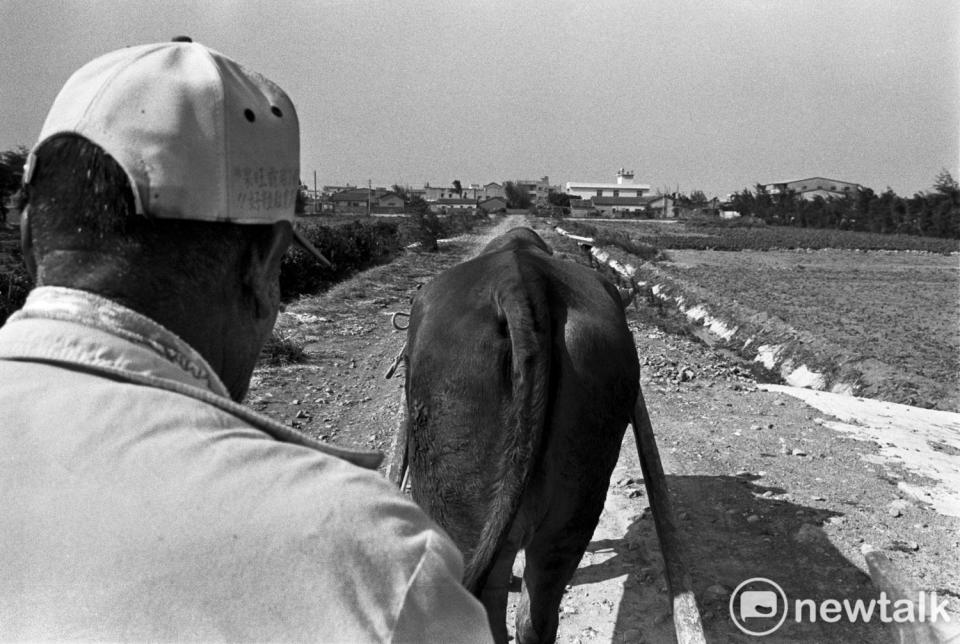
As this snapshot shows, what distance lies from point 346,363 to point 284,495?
9.48 metres

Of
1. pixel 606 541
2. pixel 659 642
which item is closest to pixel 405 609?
pixel 659 642

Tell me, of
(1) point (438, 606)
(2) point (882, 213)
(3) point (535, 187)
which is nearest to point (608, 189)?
(3) point (535, 187)

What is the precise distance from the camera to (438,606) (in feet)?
2.78

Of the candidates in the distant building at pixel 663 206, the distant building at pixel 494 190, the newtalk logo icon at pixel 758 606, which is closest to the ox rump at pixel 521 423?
the newtalk logo icon at pixel 758 606

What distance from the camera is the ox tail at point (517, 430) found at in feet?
8.84

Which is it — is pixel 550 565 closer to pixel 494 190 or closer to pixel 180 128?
pixel 180 128

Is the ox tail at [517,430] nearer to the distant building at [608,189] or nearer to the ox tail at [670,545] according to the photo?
the ox tail at [670,545]

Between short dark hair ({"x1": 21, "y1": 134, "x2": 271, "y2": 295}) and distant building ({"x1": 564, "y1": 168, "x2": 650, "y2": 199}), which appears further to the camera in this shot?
distant building ({"x1": 564, "y1": 168, "x2": 650, "y2": 199})

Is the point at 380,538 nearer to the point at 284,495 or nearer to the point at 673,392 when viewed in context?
the point at 284,495

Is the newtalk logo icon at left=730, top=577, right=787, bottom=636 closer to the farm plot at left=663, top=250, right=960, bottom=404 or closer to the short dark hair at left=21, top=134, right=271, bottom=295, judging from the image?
the short dark hair at left=21, top=134, right=271, bottom=295

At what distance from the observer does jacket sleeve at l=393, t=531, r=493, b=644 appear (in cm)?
82

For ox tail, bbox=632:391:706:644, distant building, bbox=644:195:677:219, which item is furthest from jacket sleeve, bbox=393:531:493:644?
distant building, bbox=644:195:677:219

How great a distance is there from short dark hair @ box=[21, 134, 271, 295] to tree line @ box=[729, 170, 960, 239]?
60112mm

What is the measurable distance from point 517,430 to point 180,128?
198 cm
